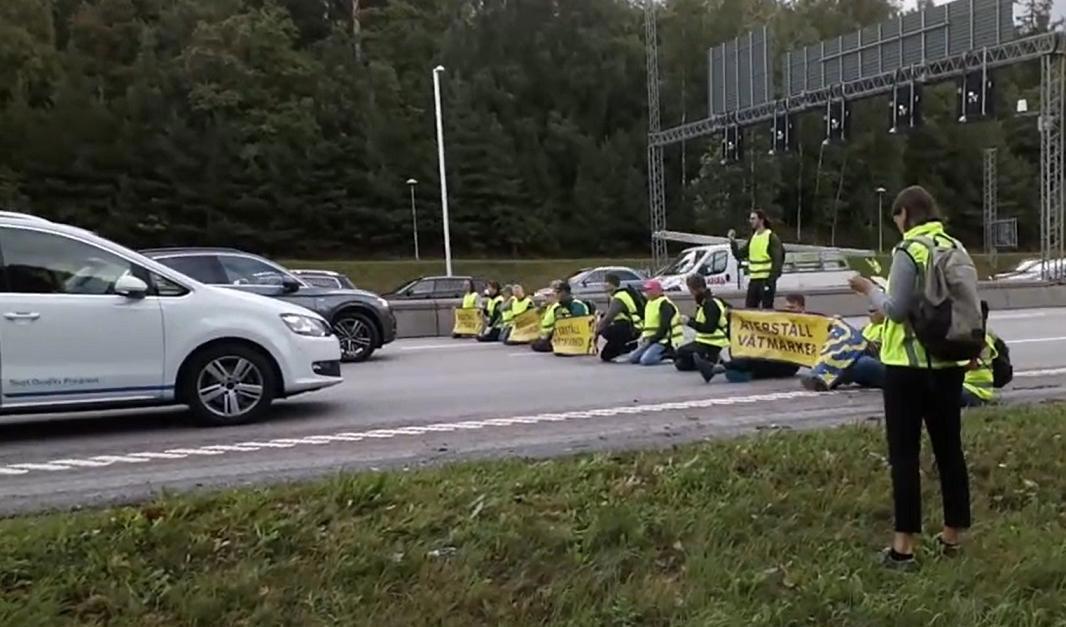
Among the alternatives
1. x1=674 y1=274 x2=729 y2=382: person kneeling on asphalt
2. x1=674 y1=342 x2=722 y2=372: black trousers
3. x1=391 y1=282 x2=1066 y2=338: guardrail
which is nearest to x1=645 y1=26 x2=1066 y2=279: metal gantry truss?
x1=391 y1=282 x2=1066 y2=338: guardrail

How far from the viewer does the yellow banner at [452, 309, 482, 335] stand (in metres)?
21.9

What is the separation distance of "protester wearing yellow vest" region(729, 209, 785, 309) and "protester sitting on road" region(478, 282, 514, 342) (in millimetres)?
6344

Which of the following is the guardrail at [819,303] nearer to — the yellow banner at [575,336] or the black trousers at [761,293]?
the yellow banner at [575,336]

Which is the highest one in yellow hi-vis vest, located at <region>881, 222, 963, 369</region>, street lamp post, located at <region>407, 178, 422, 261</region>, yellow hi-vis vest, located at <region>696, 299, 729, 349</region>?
street lamp post, located at <region>407, 178, 422, 261</region>

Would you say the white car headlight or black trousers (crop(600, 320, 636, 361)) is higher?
the white car headlight

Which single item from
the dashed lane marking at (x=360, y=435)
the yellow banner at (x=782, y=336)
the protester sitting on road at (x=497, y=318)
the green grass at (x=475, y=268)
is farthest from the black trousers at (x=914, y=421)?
the green grass at (x=475, y=268)

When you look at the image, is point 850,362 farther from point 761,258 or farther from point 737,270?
point 737,270

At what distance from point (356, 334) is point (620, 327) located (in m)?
4.03

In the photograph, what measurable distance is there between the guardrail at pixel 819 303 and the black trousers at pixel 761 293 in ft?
27.8

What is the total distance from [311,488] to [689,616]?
2056 mm

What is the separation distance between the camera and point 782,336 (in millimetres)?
12344

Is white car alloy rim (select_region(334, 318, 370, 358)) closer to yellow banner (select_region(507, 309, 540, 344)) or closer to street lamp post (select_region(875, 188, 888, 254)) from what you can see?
yellow banner (select_region(507, 309, 540, 344))

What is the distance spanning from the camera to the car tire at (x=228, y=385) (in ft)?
29.3

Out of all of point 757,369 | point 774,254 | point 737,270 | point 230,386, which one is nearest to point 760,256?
point 774,254
